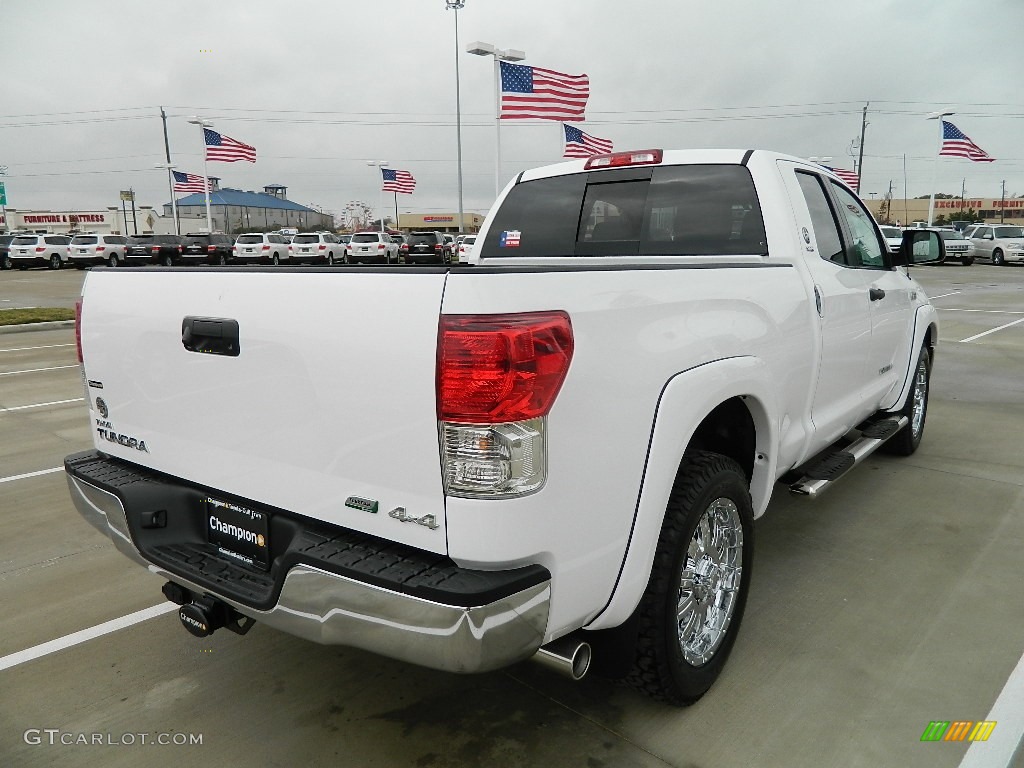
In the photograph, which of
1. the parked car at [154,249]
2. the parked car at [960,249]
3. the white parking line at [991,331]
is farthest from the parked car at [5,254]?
the parked car at [960,249]

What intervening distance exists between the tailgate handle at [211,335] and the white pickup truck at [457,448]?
0.01m

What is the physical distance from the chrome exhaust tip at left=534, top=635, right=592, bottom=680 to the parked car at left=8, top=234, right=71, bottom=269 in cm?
3930

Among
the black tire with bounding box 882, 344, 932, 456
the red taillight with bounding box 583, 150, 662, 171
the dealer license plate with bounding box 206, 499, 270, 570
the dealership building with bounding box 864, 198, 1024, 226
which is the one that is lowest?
the black tire with bounding box 882, 344, 932, 456

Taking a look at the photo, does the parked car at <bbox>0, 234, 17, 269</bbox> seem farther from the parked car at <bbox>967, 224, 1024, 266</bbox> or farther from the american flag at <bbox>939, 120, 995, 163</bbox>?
the parked car at <bbox>967, 224, 1024, 266</bbox>

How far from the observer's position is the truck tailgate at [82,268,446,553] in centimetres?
201

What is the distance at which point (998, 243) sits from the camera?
34.1 metres

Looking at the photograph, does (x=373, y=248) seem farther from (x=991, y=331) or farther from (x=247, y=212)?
(x=247, y=212)

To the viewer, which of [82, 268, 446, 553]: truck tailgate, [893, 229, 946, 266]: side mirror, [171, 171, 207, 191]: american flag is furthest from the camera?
[171, 171, 207, 191]: american flag

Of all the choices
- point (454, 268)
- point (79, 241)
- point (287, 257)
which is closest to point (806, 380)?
point (454, 268)

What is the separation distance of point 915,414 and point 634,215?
3223mm

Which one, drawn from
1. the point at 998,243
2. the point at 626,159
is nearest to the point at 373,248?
the point at 998,243

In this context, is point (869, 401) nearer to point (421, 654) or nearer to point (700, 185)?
point (700, 185)

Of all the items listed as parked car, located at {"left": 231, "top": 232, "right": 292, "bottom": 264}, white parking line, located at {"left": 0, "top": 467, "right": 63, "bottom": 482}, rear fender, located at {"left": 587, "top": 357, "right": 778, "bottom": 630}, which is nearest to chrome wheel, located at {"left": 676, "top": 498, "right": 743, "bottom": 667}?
rear fender, located at {"left": 587, "top": 357, "right": 778, "bottom": 630}

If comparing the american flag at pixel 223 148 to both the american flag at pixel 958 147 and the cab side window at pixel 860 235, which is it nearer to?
the american flag at pixel 958 147
